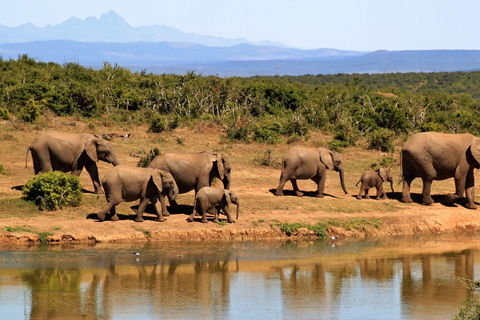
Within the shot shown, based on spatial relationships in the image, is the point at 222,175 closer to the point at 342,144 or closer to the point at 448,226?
the point at 448,226

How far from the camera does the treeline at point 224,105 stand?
3183cm

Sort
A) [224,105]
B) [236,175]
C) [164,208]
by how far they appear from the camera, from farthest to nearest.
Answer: [224,105]
[236,175]
[164,208]

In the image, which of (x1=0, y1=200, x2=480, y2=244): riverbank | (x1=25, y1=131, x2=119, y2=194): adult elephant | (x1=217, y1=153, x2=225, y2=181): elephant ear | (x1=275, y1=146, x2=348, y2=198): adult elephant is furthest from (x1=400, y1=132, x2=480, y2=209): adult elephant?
(x1=25, y1=131, x2=119, y2=194): adult elephant

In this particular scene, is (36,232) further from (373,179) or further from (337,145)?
(337,145)

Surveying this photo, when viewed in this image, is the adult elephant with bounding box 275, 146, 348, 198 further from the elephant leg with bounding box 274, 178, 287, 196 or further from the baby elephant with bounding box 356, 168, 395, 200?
the baby elephant with bounding box 356, 168, 395, 200

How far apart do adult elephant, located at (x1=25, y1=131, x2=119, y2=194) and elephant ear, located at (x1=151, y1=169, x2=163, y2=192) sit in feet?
9.10

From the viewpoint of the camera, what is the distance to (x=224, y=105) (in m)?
37.5

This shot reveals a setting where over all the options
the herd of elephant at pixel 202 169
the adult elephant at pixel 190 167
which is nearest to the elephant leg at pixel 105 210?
the herd of elephant at pixel 202 169

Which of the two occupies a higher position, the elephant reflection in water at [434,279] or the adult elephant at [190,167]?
the adult elephant at [190,167]

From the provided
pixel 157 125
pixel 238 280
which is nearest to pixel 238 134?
pixel 157 125

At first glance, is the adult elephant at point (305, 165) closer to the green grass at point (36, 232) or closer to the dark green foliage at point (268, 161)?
the dark green foliage at point (268, 161)

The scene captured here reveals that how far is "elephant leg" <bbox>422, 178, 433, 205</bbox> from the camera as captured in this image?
22141mm

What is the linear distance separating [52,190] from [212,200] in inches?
162

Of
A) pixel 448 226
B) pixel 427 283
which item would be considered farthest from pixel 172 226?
pixel 448 226
